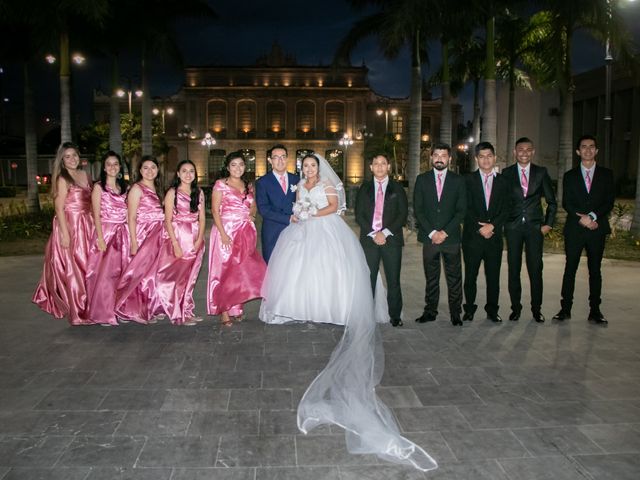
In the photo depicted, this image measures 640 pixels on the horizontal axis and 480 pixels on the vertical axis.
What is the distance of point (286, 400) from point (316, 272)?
2193 millimetres

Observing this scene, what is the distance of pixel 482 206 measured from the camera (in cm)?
670

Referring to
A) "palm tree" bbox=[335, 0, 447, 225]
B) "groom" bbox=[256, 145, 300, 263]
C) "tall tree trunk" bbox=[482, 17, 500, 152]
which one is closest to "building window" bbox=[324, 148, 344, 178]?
"palm tree" bbox=[335, 0, 447, 225]

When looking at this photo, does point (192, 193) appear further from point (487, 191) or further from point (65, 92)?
point (65, 92)

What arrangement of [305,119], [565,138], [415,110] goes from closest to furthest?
[565,138] < [415,110] < [305,119]

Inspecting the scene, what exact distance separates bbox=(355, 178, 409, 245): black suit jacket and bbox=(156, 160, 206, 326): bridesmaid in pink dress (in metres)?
1.88

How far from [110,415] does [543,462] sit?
2.93m

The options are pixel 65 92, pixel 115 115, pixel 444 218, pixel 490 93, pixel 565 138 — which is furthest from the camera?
pixel 115 115

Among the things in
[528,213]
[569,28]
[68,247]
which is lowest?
[68,247]

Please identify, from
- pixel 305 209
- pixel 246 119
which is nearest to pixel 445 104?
pixel 305 209

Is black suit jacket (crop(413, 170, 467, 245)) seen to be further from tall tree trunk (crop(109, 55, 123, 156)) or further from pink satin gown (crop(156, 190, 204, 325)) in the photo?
tall tree trunk (crop(109, 55, 123, 156))

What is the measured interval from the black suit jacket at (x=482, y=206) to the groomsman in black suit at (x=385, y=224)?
2.53 feet

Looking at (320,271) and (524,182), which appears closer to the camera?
(320,271)

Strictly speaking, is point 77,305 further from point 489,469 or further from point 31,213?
point 31,213

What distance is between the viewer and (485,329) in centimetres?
650
